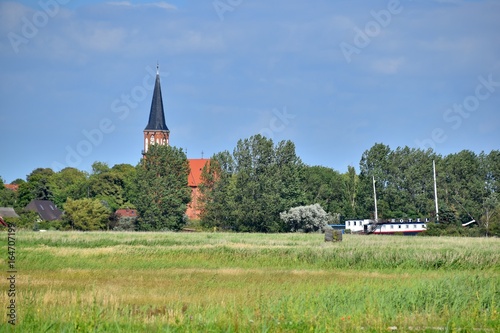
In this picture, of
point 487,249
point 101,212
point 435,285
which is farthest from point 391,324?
point 101,212

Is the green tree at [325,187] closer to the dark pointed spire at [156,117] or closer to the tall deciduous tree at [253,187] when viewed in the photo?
the tall deciduous tree at [253,187]

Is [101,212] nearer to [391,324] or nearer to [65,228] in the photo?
[65,228]

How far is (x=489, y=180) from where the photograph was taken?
328 ft

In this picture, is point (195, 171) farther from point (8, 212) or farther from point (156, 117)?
point (8, 212)

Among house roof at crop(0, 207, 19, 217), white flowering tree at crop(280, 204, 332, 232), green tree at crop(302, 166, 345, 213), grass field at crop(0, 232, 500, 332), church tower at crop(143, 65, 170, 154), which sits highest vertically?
→ church tower at crop(143, 65, 170, 154)

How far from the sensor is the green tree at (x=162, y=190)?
8506 centimetres

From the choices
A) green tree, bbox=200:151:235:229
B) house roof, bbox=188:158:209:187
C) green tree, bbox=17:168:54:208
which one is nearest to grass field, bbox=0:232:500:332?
green tree, bbox=200:151:235:229

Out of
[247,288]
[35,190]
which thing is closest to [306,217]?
[247,288]

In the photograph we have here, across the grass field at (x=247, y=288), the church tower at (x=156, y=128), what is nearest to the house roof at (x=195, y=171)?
the church tower at (x=156, y=128)

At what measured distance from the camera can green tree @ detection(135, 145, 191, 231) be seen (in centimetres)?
8506

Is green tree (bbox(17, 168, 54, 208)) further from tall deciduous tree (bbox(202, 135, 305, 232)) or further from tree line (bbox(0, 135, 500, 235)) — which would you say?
tall deciduous tree (bbox(202, 135, 305, 232))

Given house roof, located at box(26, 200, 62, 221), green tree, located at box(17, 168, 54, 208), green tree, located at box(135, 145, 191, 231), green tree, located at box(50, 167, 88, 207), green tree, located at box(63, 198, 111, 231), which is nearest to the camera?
green tree, located at box(63, 198, 111, 231)

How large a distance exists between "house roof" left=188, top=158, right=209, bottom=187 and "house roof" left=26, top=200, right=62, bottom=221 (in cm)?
3029

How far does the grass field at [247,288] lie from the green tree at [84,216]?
36381 millimetres
